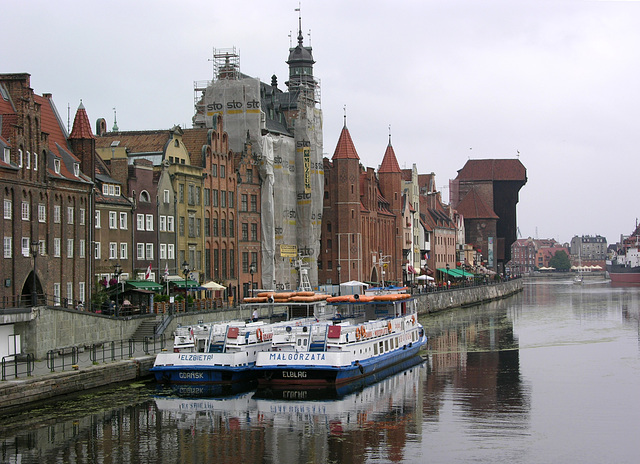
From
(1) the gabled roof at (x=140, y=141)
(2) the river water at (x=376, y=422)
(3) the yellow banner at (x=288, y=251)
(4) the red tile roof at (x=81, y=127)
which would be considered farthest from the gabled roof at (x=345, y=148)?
(2) the river water at (x=376, y=422)

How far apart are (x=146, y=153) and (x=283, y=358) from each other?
1412 inches

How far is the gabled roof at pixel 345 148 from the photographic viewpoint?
376 ft

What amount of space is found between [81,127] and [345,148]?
52196 millimetres

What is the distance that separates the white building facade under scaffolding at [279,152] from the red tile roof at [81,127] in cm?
2738

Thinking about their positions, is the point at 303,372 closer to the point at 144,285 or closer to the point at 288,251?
the point at 144,285

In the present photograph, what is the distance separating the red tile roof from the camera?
2616 inches

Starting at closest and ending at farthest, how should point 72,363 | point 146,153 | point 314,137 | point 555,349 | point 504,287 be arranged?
1. point 72,363
2. point 555,349
3. point 146,153
4. point 314,137
5. point 504,287

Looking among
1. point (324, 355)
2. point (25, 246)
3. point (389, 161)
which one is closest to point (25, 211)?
point (25, 246)

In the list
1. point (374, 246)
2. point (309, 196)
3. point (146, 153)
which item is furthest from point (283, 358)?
point (374, 246)

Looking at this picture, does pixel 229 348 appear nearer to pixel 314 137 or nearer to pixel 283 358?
pixel 283 358

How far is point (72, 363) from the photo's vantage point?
46375 mm

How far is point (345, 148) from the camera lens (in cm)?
11519

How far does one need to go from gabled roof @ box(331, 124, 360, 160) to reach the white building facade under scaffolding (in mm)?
5922

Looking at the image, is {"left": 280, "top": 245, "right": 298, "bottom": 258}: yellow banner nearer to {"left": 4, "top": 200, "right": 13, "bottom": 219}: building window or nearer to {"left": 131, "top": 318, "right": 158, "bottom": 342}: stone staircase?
{"left": 131, "top": 318, "right": 158, "bottom": 342}: stone staircase
